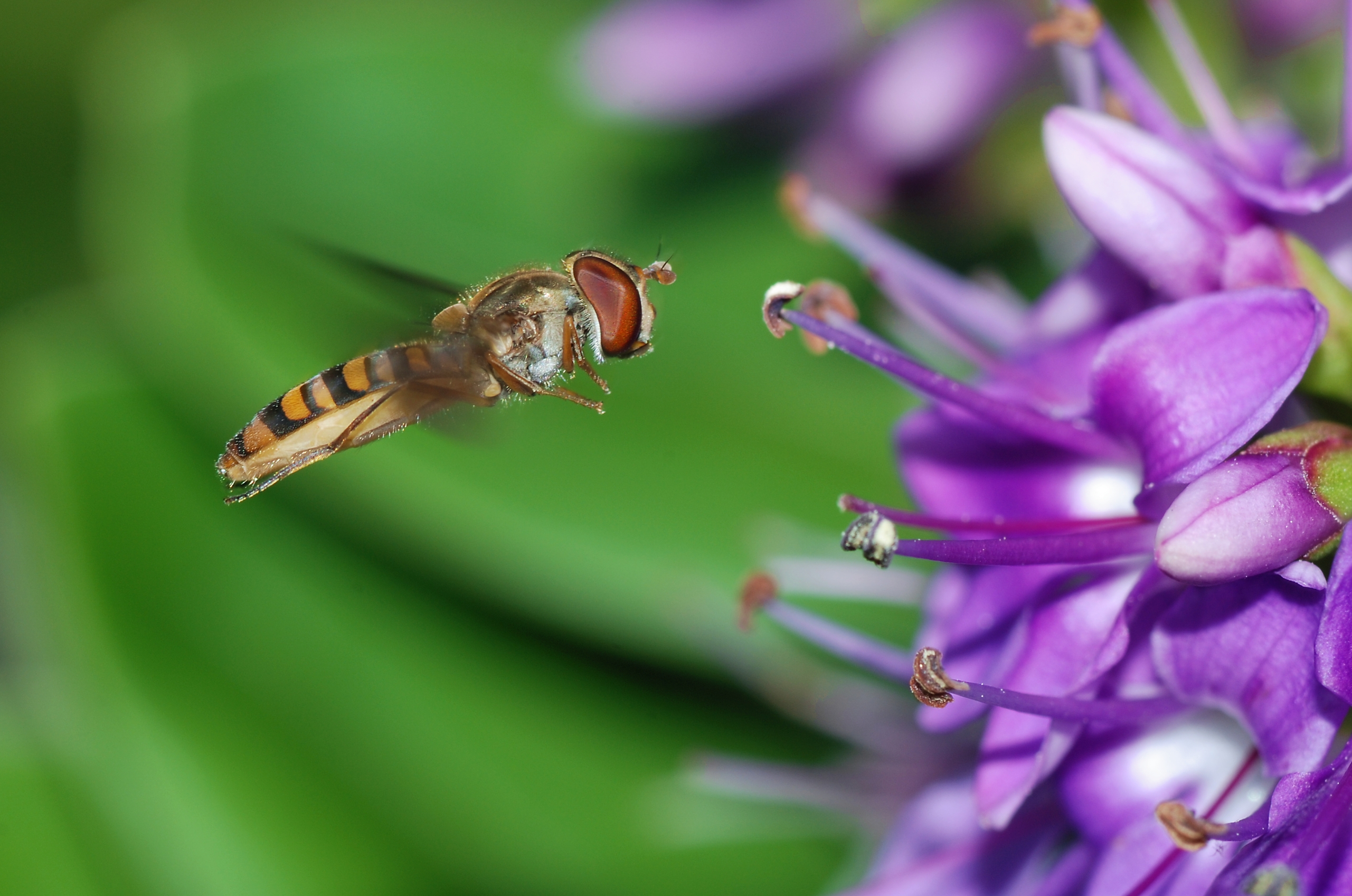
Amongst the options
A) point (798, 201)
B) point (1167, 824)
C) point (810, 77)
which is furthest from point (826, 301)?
point (810, 77)

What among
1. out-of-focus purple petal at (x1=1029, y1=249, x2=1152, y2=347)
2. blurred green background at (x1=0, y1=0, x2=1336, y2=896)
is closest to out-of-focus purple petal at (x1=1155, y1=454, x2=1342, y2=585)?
out-of-focus purple petal at (x1=1029, y1=249, x2=1152, y2=347)

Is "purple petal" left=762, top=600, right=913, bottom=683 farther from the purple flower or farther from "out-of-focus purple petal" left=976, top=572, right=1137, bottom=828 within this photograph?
the purple flower

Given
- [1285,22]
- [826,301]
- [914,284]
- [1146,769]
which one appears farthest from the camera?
[1285,22]

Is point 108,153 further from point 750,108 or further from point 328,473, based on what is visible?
point 750,108

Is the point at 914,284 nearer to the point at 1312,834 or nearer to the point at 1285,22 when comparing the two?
the point at 1312,834

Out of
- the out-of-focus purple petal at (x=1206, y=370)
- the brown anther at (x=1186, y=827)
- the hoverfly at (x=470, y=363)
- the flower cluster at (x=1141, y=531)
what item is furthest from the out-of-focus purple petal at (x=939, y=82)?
the brown anther at (x=1186, y=827)
